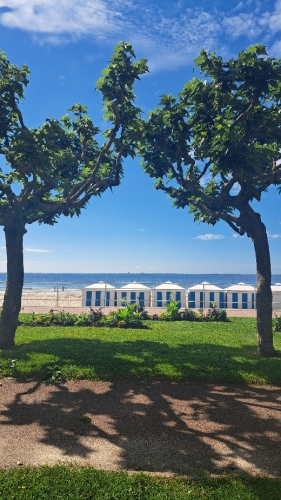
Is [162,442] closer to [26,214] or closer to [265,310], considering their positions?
[265,310]

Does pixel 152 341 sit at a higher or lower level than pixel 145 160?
lower

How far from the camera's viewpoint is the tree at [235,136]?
8914 mm

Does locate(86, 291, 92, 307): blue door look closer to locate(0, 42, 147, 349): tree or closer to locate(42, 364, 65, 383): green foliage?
locate(0, 42, 147, 349): tree

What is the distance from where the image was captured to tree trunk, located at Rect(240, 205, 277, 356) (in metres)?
9.87

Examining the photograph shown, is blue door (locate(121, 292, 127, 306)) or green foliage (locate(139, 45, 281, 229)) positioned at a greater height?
green foliage (locate(139, 45, 281, 229))

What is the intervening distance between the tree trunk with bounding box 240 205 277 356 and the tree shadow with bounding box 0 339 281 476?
100 inches

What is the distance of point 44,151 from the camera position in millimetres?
9445

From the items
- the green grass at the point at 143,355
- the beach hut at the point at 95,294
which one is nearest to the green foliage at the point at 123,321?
the green grass at the point at 143,355

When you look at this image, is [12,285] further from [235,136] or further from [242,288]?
[242,288]

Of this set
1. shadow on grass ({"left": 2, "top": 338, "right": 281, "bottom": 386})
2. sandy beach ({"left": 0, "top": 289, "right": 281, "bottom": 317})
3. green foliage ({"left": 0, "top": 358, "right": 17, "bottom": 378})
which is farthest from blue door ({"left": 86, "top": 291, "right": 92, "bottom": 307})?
green foliage ({"left": 0, "top": 358, "right": 17, "bottom": 378})

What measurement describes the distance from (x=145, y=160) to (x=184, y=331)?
6.82 metres

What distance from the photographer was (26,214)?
1077cm

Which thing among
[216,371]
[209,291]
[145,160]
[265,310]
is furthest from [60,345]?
[209,291]

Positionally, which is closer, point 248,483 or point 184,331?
point 248,483
